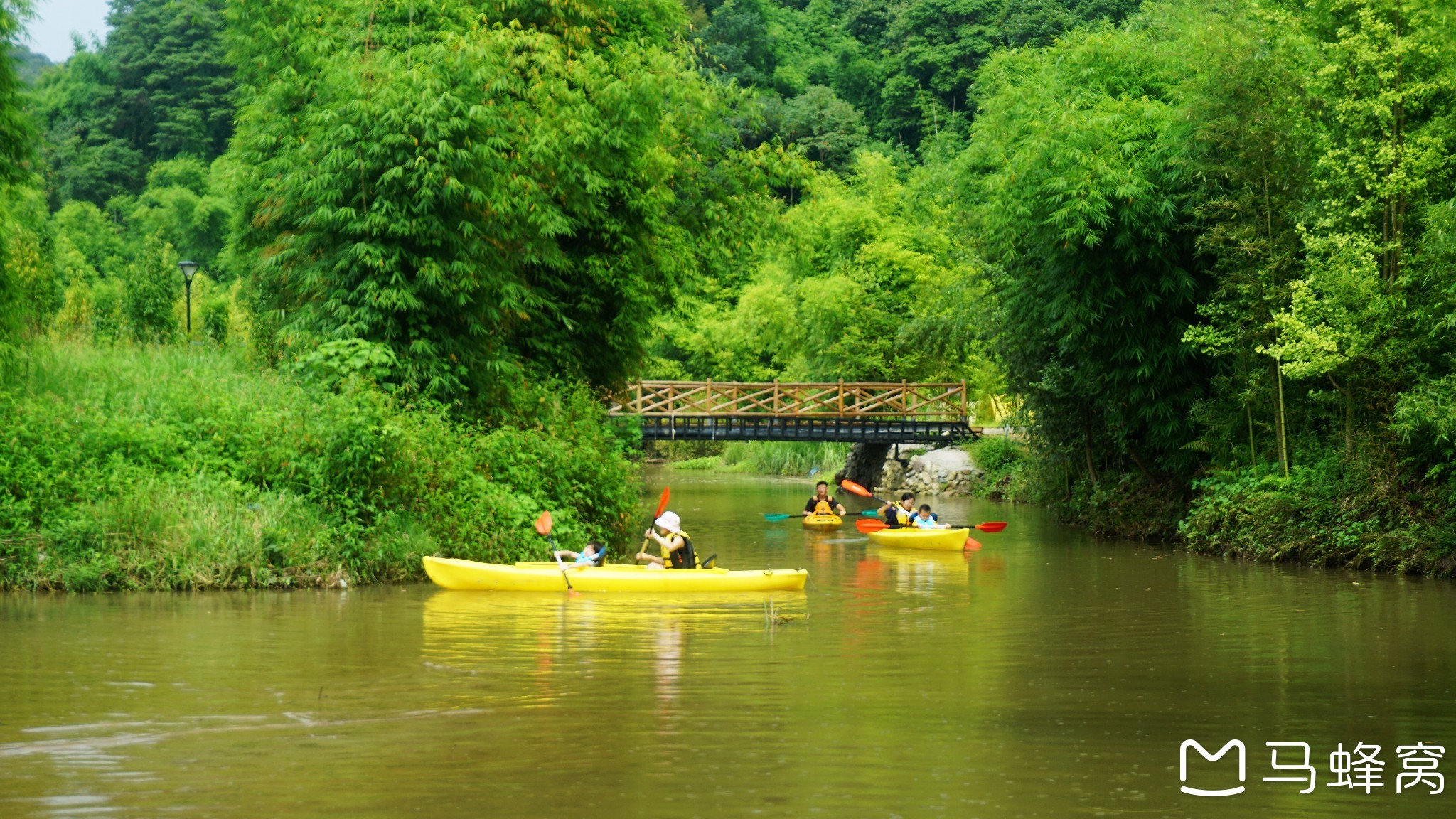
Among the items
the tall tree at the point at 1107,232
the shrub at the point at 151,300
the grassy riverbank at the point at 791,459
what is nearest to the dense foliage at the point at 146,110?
the grassy riverbank at the point at 791,459

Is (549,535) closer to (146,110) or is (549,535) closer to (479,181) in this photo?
(479,181)

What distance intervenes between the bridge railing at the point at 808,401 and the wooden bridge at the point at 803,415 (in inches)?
1.3

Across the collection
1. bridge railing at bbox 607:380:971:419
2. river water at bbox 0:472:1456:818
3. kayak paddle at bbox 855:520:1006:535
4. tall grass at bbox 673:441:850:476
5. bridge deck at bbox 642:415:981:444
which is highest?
bridge railing at bbox 607:380:971:419

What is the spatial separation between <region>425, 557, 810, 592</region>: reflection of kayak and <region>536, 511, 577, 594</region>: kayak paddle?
0.13ft

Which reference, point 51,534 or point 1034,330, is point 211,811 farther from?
point 1034,330

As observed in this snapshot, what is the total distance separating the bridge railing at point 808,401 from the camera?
33.8 metres

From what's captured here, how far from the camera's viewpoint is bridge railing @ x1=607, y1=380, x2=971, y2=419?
33812 millimetres

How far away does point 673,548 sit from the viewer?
14445mm

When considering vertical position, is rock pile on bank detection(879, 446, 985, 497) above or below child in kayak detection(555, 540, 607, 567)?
above

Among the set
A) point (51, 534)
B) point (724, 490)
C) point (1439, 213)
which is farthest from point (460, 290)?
point (724, 490)

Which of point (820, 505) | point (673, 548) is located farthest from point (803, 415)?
point (673, 548)

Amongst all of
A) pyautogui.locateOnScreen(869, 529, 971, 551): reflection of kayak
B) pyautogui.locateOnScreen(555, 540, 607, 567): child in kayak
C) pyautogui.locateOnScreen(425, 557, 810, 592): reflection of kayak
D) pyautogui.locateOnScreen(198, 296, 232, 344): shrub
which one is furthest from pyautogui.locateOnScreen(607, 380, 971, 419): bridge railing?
pyautogui.locateOnScreen(425, 557, 810, 592): reflection of kayak

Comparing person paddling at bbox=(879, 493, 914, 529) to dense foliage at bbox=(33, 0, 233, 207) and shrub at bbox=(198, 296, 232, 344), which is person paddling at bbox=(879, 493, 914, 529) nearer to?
shrub at bbox=(198, 296, 232, 344)

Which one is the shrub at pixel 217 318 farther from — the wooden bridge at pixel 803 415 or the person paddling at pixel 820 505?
the person paddling at pixel 820 505
